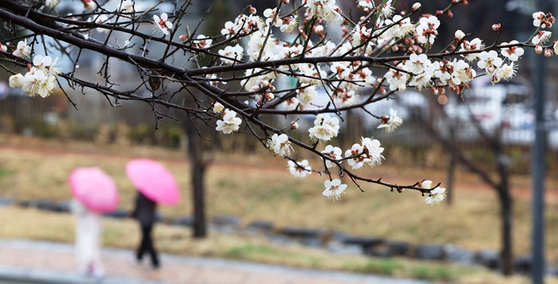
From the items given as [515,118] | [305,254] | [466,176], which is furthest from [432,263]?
[515,118]

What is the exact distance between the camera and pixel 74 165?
16547 mm

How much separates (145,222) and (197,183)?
223cm

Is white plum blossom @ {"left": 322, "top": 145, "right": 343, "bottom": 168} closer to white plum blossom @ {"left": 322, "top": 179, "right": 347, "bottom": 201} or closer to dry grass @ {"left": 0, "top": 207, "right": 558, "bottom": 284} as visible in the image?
white plum blossom @ {"left": 322, "top": 179, "right": 347, "bottom": 201}

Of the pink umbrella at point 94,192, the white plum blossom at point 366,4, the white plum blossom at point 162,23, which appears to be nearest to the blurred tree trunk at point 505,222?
the pink umbrella at point 94,192

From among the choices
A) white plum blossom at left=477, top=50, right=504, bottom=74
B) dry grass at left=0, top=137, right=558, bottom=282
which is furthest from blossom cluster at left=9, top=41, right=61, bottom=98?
dry grass at left=0, top=137, right=558, bottom=282

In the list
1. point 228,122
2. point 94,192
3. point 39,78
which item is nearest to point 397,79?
point 228,122

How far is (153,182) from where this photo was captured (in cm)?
951

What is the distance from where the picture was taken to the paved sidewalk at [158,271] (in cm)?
926

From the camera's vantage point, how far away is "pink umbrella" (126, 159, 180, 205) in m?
9.41

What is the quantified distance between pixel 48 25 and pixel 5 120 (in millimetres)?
17287

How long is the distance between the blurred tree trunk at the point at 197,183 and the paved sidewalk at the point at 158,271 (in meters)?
1.08

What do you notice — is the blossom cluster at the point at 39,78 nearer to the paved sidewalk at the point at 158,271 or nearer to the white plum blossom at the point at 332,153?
the white plum blossom at the point at 332,153

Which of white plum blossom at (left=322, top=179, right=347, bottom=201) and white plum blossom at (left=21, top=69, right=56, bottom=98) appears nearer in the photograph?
white plum blossom at (left=21, top=69, right=56, bottom=98)

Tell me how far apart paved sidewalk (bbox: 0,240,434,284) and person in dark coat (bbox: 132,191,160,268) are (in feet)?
0.64
